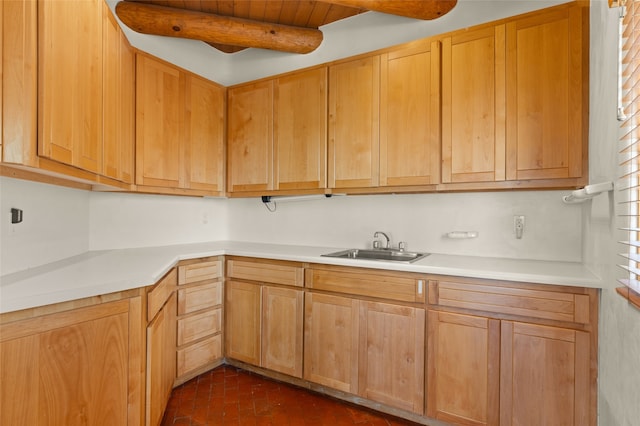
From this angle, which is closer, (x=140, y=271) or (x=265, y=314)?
(x=140, y=271)

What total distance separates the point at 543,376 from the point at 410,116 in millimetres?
1694

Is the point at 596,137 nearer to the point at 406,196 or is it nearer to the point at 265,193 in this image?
Result: the point at 406,196

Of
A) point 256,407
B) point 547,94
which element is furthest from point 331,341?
point 547,94

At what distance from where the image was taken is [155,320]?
176 centimetres

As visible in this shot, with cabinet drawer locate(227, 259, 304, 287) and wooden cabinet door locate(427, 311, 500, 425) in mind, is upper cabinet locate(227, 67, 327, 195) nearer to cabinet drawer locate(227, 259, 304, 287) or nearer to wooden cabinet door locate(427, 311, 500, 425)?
cabinet drawer locate(227, 259, 304, 287)

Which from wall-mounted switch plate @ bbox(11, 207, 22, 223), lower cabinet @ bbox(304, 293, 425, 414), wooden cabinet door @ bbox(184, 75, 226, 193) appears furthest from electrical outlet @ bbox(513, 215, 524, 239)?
wall-mounted switch plate @ bbox(11, 207, 22, 223)

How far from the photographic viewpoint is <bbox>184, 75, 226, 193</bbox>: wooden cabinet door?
2.83 m

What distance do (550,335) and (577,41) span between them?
63.2 inches

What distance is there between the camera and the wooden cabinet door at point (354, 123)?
7.88 feet

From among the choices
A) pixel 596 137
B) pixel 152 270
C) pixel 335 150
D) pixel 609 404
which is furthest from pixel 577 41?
pixel 152 270

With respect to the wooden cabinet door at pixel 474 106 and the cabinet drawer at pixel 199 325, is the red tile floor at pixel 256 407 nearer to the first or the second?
the cabinet drawer at pixel 199 325

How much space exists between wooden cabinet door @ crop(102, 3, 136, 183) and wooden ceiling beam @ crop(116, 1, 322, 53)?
0.46 meters

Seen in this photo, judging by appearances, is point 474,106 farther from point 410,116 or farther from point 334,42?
point 334,42

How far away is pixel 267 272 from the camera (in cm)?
254
